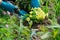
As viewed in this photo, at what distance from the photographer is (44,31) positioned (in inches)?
95.4

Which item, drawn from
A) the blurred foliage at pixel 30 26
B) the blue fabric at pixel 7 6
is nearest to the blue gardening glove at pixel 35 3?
the blurred foliage at pixel 30 26

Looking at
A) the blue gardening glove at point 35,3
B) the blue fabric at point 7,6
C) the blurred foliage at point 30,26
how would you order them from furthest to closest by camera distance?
the blue gardening glove at point 35,3 < the blue fabric at point 7,6 < the blurred foliage at point 30,26

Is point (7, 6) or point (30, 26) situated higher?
point (7, 6)

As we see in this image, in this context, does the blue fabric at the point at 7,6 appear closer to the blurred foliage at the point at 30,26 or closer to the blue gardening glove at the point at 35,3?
the blurred foliage at the point at 30,26

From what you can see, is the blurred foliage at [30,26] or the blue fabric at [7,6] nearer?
the blurred foliage at [30,26]

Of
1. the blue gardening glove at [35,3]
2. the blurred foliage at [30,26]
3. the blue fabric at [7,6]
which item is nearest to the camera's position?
the blurred foliage at [30,26]

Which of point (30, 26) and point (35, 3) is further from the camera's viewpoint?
point (35, 3)

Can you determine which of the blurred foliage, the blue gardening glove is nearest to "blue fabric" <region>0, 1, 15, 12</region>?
the blurred foliage

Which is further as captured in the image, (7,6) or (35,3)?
(35,3)

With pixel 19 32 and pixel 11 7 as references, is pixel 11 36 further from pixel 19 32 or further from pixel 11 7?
pixel 11 7

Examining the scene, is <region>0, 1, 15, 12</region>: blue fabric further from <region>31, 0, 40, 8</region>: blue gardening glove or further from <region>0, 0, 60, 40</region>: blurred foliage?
<region>31, 0, 40, 8</region>: blue gardening glove

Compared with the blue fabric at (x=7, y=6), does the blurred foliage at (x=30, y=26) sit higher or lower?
lower

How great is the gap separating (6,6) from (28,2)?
13.5 inches

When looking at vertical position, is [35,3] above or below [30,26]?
above
